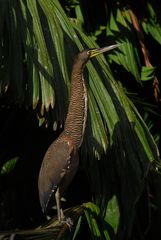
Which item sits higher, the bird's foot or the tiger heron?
the tiger heron

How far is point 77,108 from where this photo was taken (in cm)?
353

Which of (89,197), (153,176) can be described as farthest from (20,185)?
(153,176)

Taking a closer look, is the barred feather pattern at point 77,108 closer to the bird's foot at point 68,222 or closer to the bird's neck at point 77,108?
the bird's neck at point 77,108

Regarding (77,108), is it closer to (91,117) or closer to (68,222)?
(91,117)

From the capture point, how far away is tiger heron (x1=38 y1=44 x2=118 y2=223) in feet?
11.2

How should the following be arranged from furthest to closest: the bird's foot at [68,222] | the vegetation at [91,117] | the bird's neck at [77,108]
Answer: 1. the bird's neck at [77,108]
2. the vegetation at [91,117]
3. the bird's foot at [68,222]

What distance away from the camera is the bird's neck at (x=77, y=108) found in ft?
11.4

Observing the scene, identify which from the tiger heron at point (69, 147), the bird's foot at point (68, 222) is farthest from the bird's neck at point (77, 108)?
the bird's foot at point (68, 222)

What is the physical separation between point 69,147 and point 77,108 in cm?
22

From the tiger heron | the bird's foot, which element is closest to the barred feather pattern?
the tiger heron

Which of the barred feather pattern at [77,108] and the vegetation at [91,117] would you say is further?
the barred feather pattern at [77,108]

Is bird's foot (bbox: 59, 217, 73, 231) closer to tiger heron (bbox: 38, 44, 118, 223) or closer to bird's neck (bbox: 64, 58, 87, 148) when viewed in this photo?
tiger heron (bbox: 38, 44, 118, 223)

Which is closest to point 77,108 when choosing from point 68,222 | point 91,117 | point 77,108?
point 77,108

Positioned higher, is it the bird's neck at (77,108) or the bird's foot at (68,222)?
the bird's neck at (77,108)
